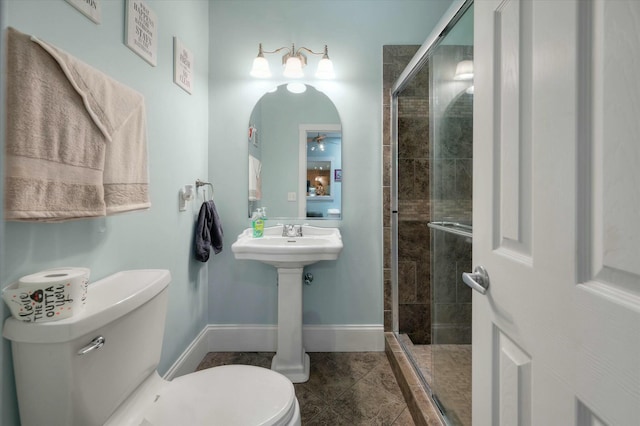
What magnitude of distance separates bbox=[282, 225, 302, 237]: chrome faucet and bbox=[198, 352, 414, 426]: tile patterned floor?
0.82m

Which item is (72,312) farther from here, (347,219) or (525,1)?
(347,219)

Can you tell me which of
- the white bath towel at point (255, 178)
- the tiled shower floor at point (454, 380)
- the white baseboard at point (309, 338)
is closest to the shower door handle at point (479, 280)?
the tiled shower floor at point (454, 380)

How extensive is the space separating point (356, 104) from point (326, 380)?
1.77m

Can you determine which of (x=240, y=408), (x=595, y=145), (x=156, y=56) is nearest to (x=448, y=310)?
(x=240, y=408)

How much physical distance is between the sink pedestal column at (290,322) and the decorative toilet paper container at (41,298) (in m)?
1.06

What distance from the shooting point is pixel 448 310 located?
4.16ft

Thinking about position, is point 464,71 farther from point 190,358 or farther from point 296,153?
point 190,358

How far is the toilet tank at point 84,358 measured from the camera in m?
0.67

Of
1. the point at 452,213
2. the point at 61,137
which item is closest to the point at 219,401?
the point at 61,137

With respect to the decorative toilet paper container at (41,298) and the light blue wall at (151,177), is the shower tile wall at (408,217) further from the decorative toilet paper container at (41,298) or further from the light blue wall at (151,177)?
the decorative toilet paper container at (41,298)

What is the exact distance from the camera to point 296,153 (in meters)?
1.98

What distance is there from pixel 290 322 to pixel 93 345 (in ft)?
3.49

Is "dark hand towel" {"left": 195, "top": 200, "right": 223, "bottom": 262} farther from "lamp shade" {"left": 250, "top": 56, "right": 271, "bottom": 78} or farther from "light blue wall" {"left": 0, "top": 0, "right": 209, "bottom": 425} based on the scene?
"lamp shade" {"left": 250, "top": 56, "right": 271, "bottom": 78}

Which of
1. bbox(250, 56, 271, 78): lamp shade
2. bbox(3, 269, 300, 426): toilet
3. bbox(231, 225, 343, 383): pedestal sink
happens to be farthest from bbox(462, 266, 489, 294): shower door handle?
bbox(250, 56, 271, 78): lamp shade
